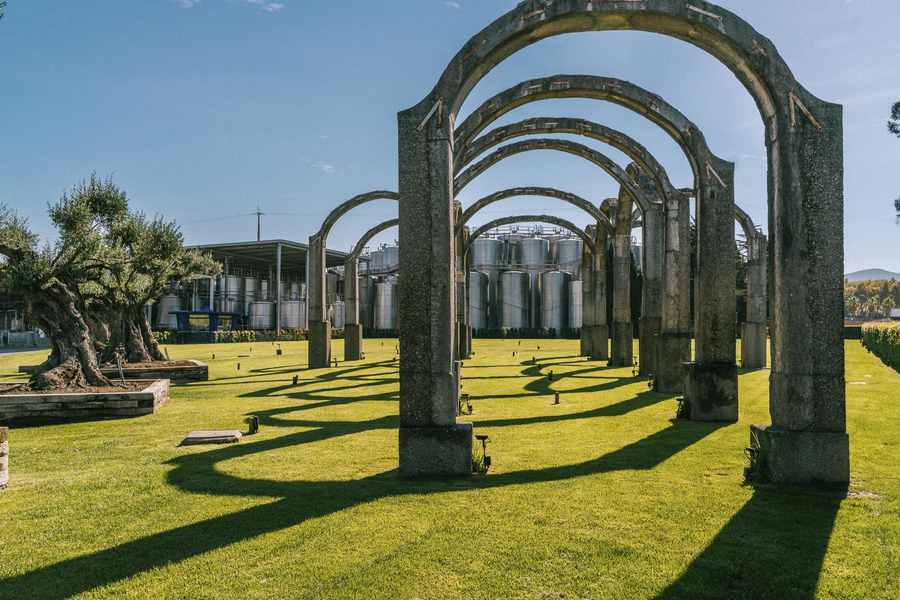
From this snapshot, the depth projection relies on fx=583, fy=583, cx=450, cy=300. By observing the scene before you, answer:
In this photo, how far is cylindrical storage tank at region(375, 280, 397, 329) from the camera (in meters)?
57.1

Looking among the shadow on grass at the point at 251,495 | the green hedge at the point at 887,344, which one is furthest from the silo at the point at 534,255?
the shadow on grass at the point at 251,495

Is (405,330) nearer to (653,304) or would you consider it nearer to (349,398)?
(349,398)

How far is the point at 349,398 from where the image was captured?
1417 cm

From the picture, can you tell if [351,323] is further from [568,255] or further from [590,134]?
[568,255]

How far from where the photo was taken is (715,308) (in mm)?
10461

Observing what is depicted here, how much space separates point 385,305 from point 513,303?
41.5ft

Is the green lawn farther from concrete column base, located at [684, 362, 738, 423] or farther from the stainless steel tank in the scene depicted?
the stainless steel tank

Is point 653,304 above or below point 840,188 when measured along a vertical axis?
below

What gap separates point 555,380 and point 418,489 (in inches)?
470

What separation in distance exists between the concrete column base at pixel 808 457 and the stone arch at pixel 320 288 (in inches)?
716

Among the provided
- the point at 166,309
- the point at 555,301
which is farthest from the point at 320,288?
the point at 166,309

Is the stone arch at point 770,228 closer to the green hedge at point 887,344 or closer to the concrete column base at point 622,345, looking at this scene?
the concrete column base at point 622,345

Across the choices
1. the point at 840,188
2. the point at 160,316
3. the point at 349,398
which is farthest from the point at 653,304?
the point at 160,316

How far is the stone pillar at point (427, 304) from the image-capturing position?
22.6ft
